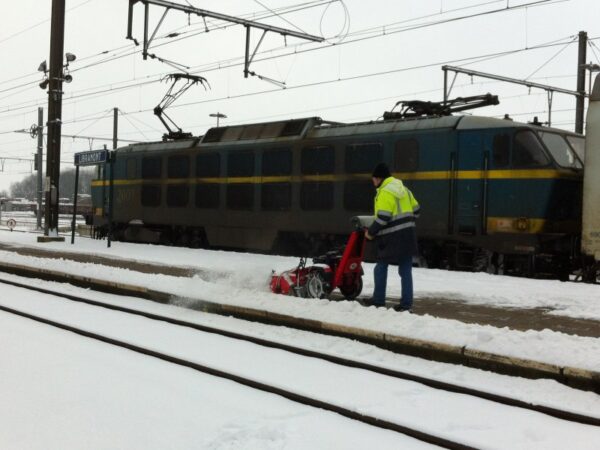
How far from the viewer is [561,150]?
13.1 metres

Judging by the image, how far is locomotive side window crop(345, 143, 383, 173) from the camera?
592 inches

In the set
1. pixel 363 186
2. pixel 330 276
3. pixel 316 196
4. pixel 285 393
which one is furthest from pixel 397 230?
pixel 316 196

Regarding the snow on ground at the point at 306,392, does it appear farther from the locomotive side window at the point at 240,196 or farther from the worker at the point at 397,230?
the locomotive side window at the point at 240,196

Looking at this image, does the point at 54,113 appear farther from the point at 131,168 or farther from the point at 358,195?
the point at 358,195

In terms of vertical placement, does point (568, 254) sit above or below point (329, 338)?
above

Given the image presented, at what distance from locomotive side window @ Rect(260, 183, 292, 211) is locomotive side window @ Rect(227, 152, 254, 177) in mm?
804

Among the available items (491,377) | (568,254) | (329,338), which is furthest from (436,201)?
(491,377)

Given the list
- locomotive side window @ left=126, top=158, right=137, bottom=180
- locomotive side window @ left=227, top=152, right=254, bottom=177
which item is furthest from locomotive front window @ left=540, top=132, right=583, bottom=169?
locomotive side window @ left=126, top=158, right=137, bottom=180

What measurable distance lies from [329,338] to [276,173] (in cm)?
1046

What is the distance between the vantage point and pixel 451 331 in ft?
21.2

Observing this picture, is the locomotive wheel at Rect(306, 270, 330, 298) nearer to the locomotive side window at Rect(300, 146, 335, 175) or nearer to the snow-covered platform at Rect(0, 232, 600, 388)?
the snow-covered platform at Rect(0, 232, 600, 388)

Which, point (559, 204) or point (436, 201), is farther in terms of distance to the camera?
point (436, 201)

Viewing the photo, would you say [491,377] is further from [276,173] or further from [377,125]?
[276,173]

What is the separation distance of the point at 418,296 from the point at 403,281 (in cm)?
161
